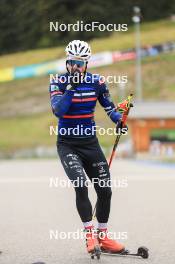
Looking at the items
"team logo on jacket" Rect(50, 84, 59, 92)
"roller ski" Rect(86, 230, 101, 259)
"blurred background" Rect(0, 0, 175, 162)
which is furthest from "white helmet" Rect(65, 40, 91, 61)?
"blurred background" Rect(0, 0, 175, 162)

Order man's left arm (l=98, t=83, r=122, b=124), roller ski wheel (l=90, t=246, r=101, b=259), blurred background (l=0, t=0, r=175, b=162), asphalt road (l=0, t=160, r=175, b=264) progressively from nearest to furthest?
roller ski wheel (l=90, t=246, r=101, b=259) → asphalt road (l=0, t=160, r=175, b=264) → man's left arm (l=98, t=83, r=122, b=124) → blurred background (l=0, t=0, r=175, b=162)

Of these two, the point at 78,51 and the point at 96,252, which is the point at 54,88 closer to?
the point at 78,51

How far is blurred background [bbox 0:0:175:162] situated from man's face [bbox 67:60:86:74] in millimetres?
27170

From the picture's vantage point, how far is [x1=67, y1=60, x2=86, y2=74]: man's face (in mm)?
6980

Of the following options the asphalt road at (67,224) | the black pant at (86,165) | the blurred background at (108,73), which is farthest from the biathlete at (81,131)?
the blurred background at (108,73)

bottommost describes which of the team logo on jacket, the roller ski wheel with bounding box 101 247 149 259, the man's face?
the roller ski wheel with bounding box 101 247 149 259

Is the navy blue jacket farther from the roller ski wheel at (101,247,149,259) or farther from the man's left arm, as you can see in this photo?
the roller ski wheel at (101,247,149,259)

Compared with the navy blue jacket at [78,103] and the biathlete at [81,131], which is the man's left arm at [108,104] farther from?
the navy blue jacket at [78,103]

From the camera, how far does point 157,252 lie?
7.28m

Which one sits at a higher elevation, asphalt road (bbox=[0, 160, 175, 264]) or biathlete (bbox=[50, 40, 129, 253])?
biathlete (bbox=[50, 40, 129, 253])

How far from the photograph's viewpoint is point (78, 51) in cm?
700

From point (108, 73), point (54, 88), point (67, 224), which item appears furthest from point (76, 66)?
point (108, 73)

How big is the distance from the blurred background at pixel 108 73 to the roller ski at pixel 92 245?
27.4 meters

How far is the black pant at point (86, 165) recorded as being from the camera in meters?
7.05
